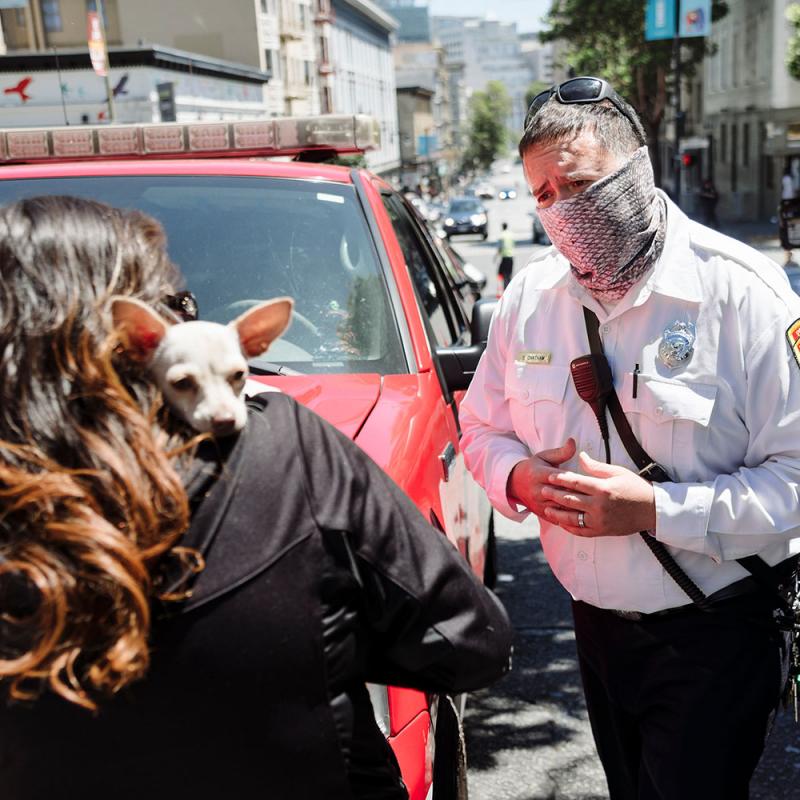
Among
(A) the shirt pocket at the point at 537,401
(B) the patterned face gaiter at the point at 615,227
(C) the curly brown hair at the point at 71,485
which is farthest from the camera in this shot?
(A) the shirt pocket at the point at 537,401

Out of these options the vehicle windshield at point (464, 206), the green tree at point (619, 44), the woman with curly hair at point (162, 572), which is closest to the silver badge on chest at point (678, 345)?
the woman with curly hair at point (162, 572)

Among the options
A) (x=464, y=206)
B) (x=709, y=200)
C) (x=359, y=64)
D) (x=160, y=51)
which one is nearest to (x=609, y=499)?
(x=160, y=51)

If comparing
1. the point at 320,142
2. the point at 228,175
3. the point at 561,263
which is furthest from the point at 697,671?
the point at 320,142

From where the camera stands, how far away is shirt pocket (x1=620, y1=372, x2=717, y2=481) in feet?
7.12

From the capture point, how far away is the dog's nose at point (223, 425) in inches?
53.4

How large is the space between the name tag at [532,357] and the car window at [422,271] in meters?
1.33

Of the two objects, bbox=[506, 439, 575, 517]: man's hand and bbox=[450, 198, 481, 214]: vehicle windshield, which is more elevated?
bbox=[506, 439, 575, 517]: man's hand

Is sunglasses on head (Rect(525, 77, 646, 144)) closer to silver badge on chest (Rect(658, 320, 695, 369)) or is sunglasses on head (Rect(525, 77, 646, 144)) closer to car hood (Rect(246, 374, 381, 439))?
silver badge on chest (Rect(658, 320, 695, 369))

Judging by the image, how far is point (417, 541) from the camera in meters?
1.43

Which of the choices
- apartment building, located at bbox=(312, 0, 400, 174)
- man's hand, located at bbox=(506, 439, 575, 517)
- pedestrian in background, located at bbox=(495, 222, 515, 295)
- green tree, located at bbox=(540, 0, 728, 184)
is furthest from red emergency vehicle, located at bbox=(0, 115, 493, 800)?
apartment building, located at bbox=(312, 0, 400, 174)

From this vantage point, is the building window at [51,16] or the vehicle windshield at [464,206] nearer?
the building window at [51,16]

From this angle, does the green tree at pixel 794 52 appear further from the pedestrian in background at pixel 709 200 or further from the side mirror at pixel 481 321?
the side mirror at pixel 481 321

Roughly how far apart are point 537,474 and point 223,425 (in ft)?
3.49

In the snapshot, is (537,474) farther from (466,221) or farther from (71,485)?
(466,221)
